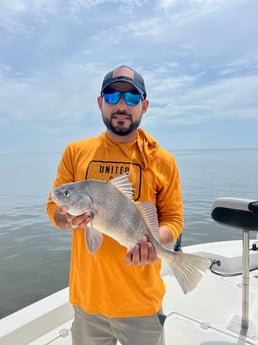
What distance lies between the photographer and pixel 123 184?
191 centimetres

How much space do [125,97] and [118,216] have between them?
81cm

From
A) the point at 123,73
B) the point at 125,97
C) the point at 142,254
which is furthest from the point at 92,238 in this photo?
the point at 123,73

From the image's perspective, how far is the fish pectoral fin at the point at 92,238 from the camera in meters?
1.83

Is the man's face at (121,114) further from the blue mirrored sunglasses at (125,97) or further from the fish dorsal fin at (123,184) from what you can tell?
the fish dorsal fin at (123,184)

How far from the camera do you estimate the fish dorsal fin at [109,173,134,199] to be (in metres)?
1.88

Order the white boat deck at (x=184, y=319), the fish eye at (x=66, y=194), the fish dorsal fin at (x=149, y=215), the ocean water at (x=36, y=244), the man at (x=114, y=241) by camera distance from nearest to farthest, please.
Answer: the fish eye at (x=66, y=194) < the fish dorsal fin at (x=149, y=215) < the man at (x=114, y=241) < the white boat deck at (x=184, y=319) < the ocean water at (x=36, y=244)

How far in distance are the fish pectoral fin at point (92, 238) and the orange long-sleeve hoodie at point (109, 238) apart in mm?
150

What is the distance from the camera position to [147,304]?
201 centimetres

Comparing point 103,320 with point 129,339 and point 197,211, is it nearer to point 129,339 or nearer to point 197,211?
point 129,339

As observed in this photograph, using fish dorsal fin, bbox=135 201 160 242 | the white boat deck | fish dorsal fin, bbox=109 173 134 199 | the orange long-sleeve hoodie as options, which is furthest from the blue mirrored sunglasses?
the white boat deck

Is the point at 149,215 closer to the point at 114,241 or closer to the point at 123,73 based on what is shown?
the point at 114,241

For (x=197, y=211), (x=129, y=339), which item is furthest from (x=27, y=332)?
(x=197, y=211)

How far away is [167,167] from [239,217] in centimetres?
99

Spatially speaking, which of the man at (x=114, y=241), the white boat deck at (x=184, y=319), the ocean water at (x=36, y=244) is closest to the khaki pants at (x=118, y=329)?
the man at (x=114, y=241)
